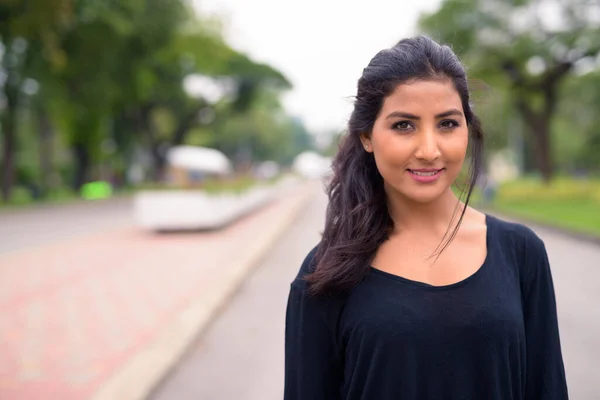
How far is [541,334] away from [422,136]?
0.58m

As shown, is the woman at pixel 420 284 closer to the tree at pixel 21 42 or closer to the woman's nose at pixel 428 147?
the woman's nose at pixel 428 147

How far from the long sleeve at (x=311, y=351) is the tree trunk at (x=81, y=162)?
3673 centimetres

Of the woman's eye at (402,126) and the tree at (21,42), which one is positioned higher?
the tree at (21,42)

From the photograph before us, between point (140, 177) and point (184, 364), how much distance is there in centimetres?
5928

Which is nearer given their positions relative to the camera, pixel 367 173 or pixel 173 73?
pixel 367 173

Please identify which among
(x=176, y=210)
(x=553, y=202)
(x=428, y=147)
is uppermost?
(x=428, y=147)

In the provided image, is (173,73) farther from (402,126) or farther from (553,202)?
(402,126)

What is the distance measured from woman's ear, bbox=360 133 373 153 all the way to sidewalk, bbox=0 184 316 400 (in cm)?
294

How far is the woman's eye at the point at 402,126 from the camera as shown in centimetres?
154

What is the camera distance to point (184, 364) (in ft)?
16.5

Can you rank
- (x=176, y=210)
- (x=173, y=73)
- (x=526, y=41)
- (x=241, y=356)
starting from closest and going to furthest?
1. (x=241, y=356)
2. (x=176, y=210)
3. (x=526, y=41)
4. (x=173, y=73)

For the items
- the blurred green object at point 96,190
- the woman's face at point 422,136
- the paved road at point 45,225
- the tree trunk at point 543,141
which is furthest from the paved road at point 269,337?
the blurred green object at point 96,190

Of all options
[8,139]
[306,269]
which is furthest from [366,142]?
[8,139]

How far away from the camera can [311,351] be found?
157cm
